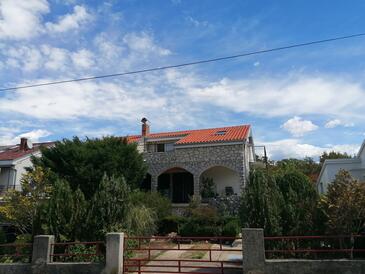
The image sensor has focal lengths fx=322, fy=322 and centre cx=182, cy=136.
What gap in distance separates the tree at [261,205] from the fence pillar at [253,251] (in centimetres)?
151

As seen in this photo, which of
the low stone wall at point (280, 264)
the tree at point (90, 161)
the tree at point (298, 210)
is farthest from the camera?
the tree at point (90, 161)

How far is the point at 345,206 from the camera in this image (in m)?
8.14

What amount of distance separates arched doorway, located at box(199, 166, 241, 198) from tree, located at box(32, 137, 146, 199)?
569 cm

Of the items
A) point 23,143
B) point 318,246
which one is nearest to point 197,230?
point 318,246

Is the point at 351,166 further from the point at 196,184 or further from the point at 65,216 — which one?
the point at 65,216

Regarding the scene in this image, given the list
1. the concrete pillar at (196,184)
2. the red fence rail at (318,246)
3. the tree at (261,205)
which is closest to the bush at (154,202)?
the concrete pillar at (196,184)

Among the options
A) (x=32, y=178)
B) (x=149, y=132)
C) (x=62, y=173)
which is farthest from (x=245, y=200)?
(x=149, y=132)

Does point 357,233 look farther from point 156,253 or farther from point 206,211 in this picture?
point 206,211

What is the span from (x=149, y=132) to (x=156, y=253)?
17.5 meters

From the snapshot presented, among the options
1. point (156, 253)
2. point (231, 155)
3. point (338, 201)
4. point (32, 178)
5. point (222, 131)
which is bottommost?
point (156, 253)

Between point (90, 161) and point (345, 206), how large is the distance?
1346 cm

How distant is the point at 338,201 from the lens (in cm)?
821

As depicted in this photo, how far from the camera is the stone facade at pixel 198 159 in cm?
2198

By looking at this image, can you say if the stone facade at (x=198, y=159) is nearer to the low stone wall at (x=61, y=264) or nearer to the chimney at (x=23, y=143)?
the chimney at (x=23, y=143)
